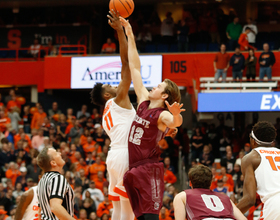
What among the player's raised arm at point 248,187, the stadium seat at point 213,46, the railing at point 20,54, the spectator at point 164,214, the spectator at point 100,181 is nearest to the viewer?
the player's raised arm at point 248,187

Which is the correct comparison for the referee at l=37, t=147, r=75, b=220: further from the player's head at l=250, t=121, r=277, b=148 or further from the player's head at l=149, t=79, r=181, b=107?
the player's head at l=250, t=121, r=277, b=148

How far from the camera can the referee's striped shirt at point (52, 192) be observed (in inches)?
198

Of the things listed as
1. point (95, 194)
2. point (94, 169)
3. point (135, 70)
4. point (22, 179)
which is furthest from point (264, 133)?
point (22, 179)

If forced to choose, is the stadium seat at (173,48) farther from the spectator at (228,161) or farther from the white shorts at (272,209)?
the white shorts at (272,209)

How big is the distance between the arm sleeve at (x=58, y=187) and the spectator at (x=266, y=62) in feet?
41.0

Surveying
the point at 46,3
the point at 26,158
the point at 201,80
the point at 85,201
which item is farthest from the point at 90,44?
the point at 85,201

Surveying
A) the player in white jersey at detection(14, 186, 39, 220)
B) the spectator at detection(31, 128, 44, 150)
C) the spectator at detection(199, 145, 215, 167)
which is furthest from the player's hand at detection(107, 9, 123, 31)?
the spectator at detection(31, 128, 44, 150)

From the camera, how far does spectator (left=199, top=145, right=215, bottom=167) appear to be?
1363cm

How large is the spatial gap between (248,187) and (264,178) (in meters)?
0.22

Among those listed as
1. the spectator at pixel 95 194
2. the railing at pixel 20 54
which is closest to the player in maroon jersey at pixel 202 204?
the spectator at pixel 95 194

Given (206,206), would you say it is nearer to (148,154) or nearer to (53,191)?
(148,154)

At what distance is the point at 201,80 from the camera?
16938 mm

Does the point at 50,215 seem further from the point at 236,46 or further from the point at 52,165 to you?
the point at 236,46

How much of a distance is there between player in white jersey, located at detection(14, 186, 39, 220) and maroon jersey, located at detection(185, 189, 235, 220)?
2.49 meters
